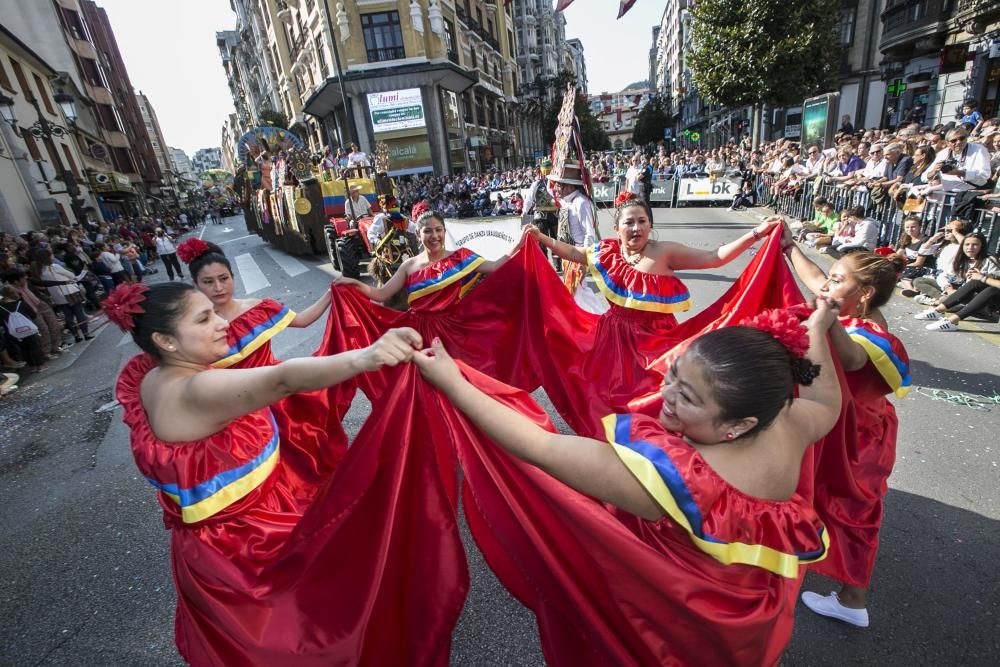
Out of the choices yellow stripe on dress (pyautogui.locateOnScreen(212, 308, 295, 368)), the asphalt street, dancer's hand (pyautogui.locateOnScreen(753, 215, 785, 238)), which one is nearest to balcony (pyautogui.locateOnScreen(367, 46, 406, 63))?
the asphalt street

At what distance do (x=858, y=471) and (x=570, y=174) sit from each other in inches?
192

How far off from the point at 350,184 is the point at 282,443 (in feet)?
34.4

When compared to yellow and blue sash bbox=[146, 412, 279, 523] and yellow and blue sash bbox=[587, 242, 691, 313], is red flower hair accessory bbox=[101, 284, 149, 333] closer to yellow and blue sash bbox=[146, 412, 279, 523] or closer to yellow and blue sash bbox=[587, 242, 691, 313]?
yellow and blue sash bbox=[146, 412, 279, 523]

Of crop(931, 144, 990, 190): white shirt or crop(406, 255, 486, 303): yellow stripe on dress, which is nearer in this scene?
crop(406, 255, 486, 303): yellow stripe on dress

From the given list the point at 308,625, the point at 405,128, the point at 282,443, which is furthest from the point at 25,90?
the point at 308,625

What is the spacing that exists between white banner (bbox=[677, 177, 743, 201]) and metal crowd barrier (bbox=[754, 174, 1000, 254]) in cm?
147

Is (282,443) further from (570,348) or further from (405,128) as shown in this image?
(405,128)

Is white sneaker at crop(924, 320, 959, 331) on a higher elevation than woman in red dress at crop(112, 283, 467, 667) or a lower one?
lower

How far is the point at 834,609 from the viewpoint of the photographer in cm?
226

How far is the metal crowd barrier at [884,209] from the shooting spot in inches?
234

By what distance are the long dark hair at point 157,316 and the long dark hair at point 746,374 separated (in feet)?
5.74

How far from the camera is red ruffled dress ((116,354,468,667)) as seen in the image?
1.67 m

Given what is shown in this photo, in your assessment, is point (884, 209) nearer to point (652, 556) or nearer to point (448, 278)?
point (448, 278)

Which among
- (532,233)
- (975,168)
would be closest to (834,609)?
(532,233)
